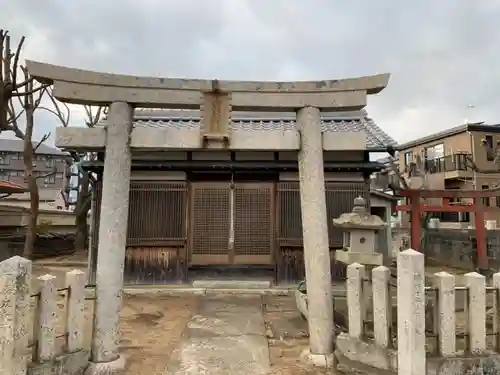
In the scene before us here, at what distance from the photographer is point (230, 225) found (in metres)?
11.0

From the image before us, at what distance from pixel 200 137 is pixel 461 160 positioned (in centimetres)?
2634

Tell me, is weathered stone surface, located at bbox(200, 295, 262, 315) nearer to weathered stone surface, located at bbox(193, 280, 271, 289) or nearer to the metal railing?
weathered stone surface, located at bbox(193, 280, 271, 289)

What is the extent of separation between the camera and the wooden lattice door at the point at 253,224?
11.0 m

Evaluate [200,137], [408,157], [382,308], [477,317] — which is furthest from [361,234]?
[408,157]

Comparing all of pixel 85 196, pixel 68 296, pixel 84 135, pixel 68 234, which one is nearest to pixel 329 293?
pixel 68 296

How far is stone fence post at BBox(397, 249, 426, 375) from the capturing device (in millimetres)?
4324

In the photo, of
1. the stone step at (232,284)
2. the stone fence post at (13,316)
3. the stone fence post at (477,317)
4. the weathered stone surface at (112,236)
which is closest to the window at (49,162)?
the stone step at (232,284)

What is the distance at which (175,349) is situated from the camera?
5.91m

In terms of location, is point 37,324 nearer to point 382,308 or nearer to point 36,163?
point 382,308

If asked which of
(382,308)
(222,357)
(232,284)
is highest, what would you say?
(382,308)

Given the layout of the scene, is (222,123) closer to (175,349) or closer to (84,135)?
(84,135)

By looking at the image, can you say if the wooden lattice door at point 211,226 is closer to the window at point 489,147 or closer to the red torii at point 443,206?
the red torii at point 443,206

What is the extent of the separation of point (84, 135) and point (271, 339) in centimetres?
451

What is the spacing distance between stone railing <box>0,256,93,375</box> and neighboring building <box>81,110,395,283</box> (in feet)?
18.9
